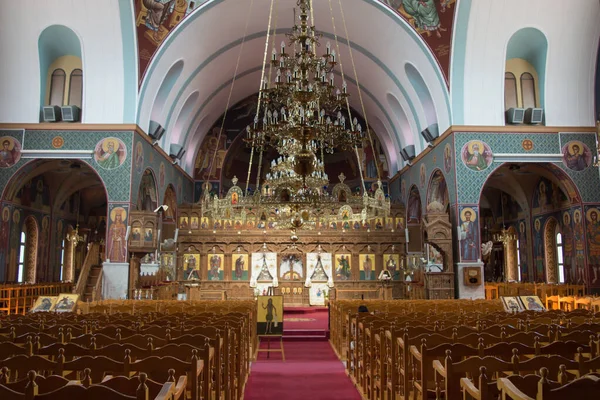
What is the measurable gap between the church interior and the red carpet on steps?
13cm

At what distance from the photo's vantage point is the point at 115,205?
17.3 m

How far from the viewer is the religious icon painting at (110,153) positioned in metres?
17.7

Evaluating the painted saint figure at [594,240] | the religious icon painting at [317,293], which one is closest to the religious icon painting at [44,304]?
the religious icon painting at [317,293]

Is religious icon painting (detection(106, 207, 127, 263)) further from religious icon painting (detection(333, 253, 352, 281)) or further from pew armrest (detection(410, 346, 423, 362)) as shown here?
pew armrest (detection(410, 346, 423, 362))

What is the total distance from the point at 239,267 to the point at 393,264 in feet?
24.3

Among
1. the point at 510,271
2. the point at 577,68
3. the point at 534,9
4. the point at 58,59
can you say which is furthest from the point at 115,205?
the point at 510,271

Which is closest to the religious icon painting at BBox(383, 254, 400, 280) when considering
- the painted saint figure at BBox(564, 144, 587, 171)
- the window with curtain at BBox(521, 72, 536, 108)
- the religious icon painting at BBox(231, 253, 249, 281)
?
the religious icon painting at BBox(231, 253, 249, 281)

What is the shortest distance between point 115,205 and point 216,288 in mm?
8664

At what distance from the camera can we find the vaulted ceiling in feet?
61.2

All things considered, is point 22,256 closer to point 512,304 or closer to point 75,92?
point 75,92

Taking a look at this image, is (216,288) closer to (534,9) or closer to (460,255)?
(460,255)

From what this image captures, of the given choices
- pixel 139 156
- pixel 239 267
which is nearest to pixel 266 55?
pixel 139 156

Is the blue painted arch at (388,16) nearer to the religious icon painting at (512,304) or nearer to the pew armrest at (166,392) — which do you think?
the religious icon painting at (512,304)

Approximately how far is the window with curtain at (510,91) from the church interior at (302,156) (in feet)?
0.27
